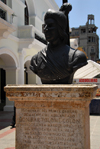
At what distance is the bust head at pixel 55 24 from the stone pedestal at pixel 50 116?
1202 mm

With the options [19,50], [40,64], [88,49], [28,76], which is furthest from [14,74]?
[88,49]

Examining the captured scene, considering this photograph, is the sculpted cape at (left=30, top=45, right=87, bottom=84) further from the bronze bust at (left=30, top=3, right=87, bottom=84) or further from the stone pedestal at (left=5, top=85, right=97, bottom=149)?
the stone pedestal at (left=5, top=85, right=97, bottom=149)

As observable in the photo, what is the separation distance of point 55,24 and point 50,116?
1.63m

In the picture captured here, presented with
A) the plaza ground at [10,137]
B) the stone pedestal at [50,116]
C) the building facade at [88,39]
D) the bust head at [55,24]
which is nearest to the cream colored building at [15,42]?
the plaza ground at [10,137]

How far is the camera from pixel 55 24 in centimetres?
382

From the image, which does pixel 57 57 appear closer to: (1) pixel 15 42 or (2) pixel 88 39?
(1) pixel 15 42

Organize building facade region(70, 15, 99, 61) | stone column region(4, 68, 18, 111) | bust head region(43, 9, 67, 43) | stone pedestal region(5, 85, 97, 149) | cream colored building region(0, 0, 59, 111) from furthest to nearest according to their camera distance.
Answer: building facade region(70, 15, 99, 61)
stone column region(4, 68, 18, 111)
cream colored building region(0, 0, 59, 111)
bust head region(43, 9, 67, 43)
stone pedestal region(5, 85, 97, 149)

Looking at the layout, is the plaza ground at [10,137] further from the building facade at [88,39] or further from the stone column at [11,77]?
the building facade at [88,39]

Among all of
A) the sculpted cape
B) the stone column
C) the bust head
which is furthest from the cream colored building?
the sculpted cape

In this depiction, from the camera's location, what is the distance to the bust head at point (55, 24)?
3771 mm

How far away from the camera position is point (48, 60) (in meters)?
3.80

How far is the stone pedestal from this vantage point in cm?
301

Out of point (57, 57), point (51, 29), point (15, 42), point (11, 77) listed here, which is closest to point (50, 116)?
point (57, 57)

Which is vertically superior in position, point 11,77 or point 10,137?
point 11,77
